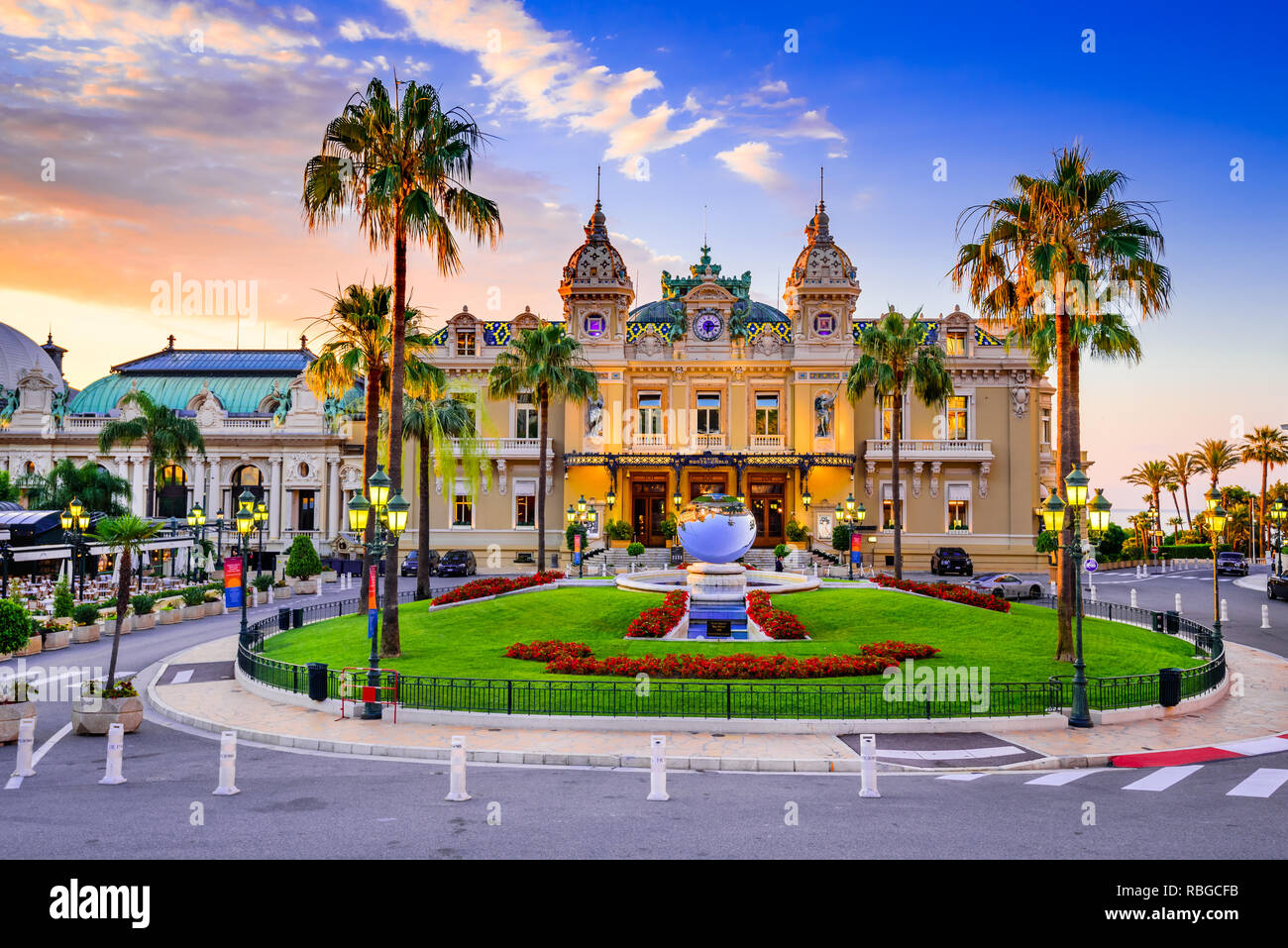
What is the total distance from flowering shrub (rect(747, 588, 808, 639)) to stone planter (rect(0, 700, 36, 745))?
17.6m

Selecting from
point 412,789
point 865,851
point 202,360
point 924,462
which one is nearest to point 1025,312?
point 865,851

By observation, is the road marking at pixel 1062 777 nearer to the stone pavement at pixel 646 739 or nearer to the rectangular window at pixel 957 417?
the stone pavement at pixel 646 739

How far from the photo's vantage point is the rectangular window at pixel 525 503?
187 ft

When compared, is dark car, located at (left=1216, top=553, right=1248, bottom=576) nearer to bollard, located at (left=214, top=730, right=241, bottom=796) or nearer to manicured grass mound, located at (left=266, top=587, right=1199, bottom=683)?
manicured grass mound, located at (left=266, top=587, right=1199, bottom=683)

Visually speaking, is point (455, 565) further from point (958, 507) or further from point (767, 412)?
point (958, 507)

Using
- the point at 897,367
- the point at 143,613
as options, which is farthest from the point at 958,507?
the point at 143,613

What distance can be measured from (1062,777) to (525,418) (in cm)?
4731

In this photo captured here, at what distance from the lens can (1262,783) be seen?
43.3 feet

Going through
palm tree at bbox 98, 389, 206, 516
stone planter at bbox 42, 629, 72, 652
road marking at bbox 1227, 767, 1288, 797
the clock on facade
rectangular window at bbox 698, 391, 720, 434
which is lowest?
stone planter at bbox 42, 629, 72, 652

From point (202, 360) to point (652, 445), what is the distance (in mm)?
39387

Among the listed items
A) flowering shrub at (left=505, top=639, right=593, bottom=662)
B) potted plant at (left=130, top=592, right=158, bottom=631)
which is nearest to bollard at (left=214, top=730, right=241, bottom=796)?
flowering shrub at (left=505, top=639, right=593, bottom=662)

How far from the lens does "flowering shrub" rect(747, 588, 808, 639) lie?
2547 cm

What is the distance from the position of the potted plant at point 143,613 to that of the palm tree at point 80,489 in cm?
2187

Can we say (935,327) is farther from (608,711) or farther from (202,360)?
(202,360)
